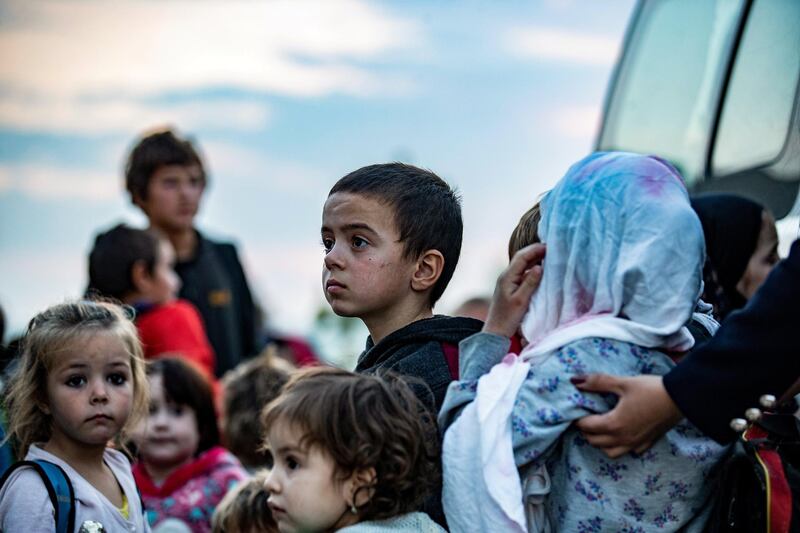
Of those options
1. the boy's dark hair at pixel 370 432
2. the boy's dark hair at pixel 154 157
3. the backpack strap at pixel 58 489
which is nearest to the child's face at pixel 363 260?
the boy's dark hair at pixel 370 432

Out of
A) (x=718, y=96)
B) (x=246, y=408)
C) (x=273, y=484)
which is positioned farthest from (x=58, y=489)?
(x=718, y=96)

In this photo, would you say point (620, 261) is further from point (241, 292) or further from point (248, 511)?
point (241, 292)

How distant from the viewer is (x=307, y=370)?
3070 mm

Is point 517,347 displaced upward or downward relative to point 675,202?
downward

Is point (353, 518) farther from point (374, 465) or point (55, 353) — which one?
point (55, 353)

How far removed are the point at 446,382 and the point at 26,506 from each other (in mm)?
1163

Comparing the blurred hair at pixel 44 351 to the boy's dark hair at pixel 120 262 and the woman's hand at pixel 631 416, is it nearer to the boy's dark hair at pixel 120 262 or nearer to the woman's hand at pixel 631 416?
the woman's hand at pixel 631 416

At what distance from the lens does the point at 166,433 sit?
5.11 metres

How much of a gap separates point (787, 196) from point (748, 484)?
1837 mm

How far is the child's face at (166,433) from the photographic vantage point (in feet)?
16.7

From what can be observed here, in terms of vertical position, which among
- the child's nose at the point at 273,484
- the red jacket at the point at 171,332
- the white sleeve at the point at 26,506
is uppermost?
the child's nose at the point at 273,484

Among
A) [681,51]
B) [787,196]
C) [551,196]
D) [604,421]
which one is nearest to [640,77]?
[681,51]

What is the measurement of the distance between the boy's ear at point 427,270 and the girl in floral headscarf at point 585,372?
1.72 ft

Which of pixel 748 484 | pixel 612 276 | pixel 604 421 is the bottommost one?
pixel 748 484
